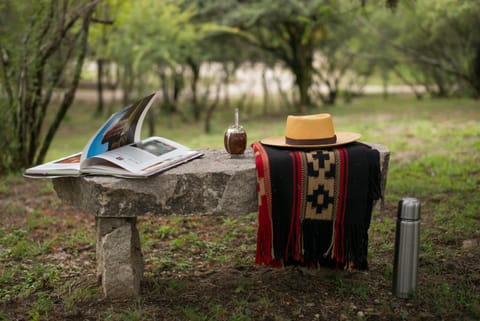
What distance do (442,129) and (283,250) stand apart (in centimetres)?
754

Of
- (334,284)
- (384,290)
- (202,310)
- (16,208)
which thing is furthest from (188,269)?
(16,208)

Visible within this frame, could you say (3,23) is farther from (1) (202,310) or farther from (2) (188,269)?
(1) (202,310)

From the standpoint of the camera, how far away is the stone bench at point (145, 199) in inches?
132

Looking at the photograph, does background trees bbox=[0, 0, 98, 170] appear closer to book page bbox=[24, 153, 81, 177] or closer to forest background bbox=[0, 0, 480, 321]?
forest background bbox=[0, 0, 480, 321]

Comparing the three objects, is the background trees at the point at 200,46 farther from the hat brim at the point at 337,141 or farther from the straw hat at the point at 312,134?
the straw hat at the point at 312,134

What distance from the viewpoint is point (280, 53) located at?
52.7 feet

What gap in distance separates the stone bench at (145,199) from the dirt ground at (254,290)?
0.25 meters

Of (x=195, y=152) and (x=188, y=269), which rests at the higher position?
(x=195, y=152)

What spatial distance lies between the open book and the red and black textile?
61 centimetres

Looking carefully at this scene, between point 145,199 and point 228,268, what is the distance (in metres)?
1.13

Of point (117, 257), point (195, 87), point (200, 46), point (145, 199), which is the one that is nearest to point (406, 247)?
point (145, 199)

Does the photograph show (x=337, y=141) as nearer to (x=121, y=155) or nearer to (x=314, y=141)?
(x=314, y=141)

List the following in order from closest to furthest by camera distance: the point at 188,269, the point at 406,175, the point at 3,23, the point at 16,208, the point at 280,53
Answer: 1. the point at 188,269
2. the point at 16,208
3. the point at 406,175
4. the point at 3,23
5. the point at 280,53

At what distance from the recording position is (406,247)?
3.49 m
